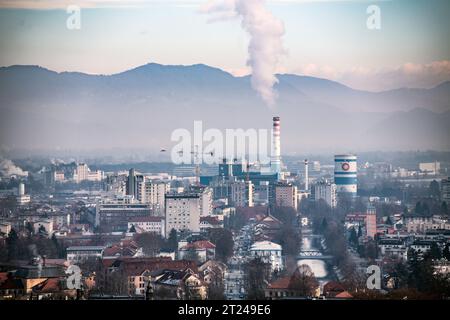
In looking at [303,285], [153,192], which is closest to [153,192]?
[153,192]

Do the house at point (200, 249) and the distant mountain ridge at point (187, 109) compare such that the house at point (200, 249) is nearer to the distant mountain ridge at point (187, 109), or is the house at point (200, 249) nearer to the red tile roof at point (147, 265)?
the red tile roof at point (147, 265)

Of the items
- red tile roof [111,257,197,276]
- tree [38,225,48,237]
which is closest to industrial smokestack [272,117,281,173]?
tree [38,225,48,237]

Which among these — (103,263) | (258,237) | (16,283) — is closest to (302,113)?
(258,237)

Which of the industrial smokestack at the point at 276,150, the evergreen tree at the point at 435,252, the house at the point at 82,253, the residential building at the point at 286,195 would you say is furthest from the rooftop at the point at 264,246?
the industrial smokestack at the point at 276,150

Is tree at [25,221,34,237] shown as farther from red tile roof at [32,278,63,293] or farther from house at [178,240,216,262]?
red tile roof at [32,278,63,293]
